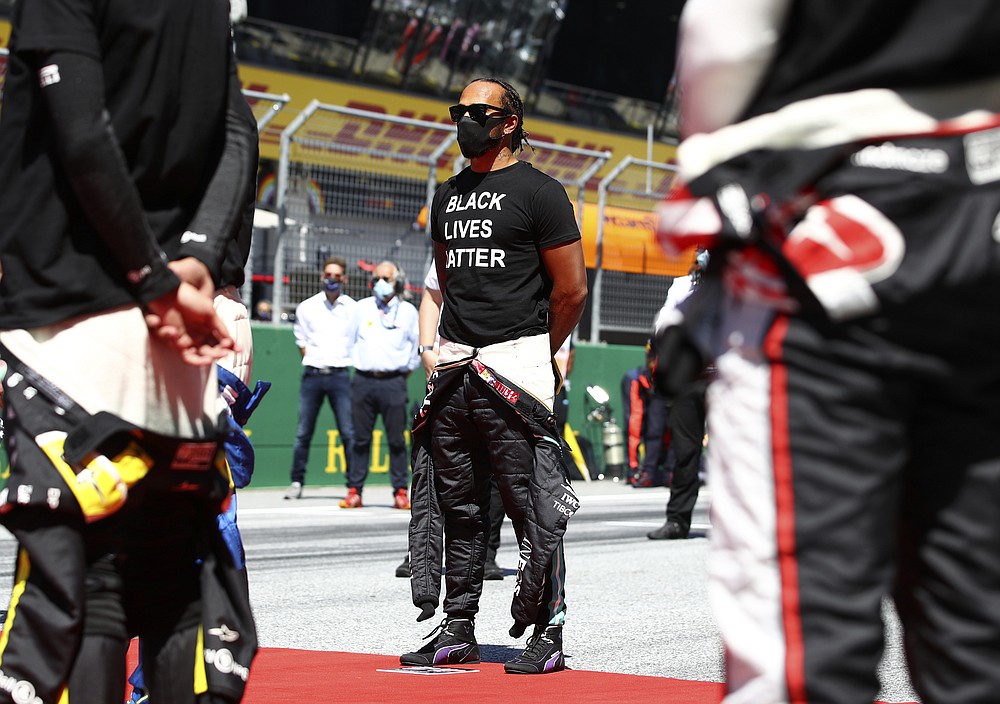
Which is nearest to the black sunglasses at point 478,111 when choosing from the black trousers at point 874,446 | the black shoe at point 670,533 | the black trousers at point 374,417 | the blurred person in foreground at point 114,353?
the blurred person in foreground at point 114,353

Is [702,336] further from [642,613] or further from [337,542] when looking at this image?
[337,542]

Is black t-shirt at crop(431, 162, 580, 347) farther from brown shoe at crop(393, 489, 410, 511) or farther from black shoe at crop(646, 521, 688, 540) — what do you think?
brown shoe at crop(393, 489, 410, 511)

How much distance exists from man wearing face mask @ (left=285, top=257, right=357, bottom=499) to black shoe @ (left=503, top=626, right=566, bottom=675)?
821 cm

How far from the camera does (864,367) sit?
2049mm

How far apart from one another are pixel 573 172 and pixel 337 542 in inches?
305

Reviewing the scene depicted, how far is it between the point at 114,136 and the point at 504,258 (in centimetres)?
290

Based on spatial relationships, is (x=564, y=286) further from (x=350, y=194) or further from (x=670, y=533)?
(x=350, y=194)

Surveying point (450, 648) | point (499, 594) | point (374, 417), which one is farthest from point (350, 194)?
point (450, 648)

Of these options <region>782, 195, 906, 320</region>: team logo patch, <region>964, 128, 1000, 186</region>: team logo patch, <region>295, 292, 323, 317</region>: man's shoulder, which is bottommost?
<region>295, 292, 323, 317</region>: man's shoulder

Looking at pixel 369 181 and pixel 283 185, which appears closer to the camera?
pixel 283 185

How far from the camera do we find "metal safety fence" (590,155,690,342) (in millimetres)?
17891

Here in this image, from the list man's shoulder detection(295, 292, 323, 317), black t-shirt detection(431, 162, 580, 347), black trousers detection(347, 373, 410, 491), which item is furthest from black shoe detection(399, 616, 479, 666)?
man's shoulder detection(295, 292, 323, 317)

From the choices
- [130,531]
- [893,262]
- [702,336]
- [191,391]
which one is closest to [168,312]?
[191,391]

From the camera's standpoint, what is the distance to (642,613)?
23.4 feet
